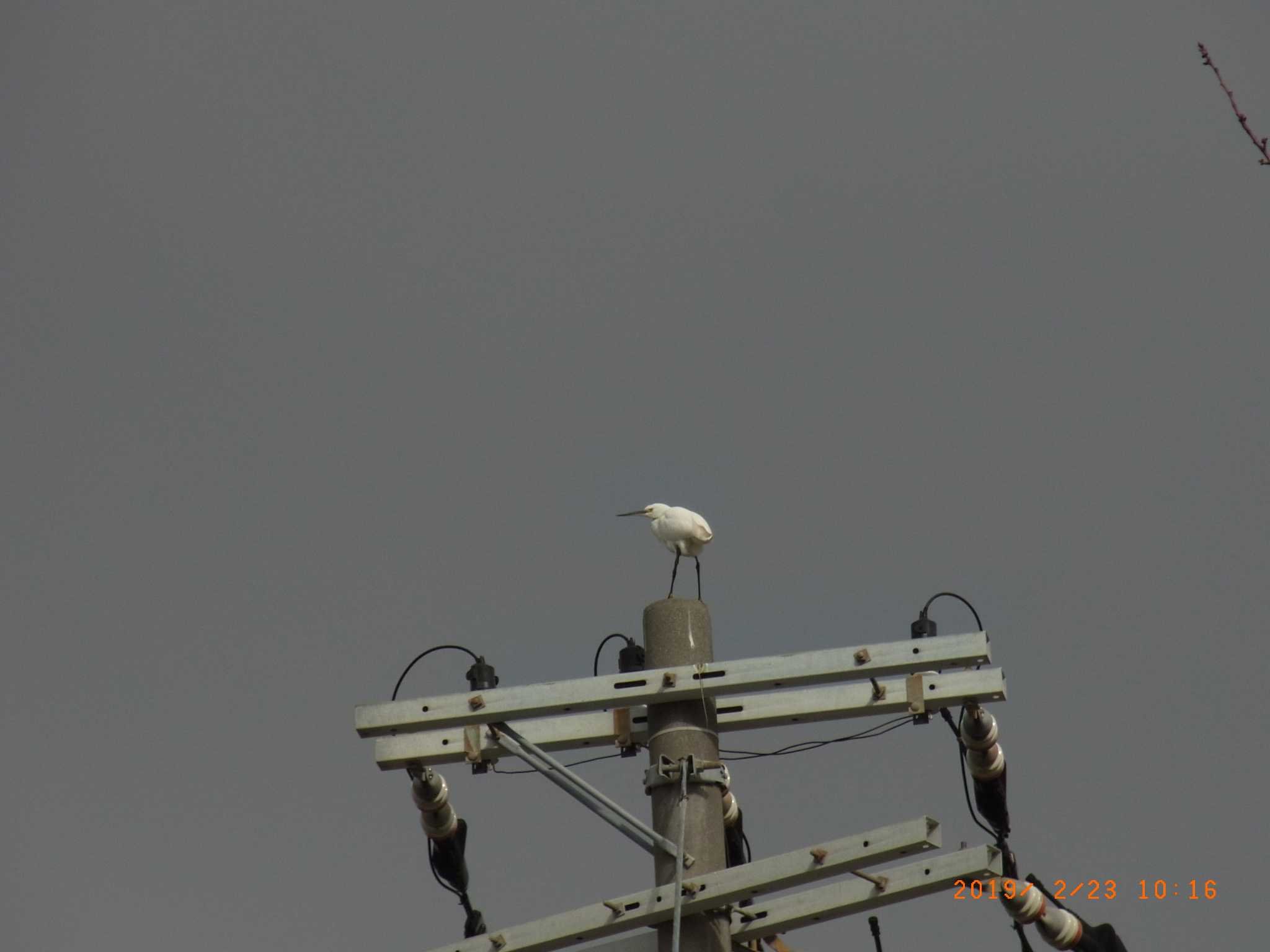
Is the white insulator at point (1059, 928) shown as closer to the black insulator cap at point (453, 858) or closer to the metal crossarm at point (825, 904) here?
the metal crossarm at point (825, 904)

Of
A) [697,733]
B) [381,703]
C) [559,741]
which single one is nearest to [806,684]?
[697,733]

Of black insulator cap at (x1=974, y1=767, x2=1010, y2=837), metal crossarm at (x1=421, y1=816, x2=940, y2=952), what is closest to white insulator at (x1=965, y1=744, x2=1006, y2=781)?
black insulator cap at (x1=974, y1=767, x2=1010, y2=837)

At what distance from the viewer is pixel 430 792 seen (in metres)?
9.28

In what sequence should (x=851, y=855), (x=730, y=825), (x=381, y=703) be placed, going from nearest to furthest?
(x=851, y=855) → (x=381, y=703) → (x=730, y=825)

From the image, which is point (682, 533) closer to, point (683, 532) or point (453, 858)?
point (683, 532)

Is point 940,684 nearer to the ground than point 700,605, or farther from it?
nearer to the ground

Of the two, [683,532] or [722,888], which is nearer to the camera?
[722,888]

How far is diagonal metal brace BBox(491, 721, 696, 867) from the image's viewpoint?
8688 millimetres

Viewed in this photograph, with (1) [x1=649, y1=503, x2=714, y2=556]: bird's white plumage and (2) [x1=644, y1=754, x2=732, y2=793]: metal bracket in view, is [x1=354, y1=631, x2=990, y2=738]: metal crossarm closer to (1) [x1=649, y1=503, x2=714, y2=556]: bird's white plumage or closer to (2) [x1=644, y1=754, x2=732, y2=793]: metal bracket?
(2) [x1=644, y1=754, x2=732, y2=793]: metal bracket

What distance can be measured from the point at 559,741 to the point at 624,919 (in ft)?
2.94

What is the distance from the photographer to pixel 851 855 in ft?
27.5

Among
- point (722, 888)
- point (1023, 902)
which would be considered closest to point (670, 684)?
point (722, 888)

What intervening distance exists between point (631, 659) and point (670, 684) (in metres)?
0.50

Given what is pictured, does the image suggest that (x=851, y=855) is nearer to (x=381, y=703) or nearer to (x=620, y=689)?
(x=620, y=689)
